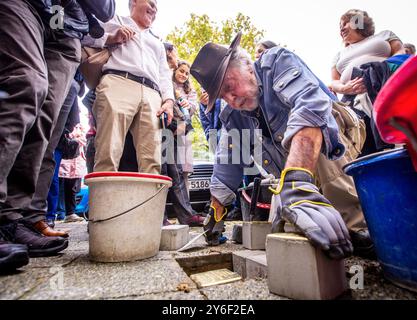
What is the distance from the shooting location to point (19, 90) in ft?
3.80

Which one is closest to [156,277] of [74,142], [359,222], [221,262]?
[221,262]

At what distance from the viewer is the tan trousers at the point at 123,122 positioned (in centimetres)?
180

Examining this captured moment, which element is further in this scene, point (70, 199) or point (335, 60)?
point (70, 199)

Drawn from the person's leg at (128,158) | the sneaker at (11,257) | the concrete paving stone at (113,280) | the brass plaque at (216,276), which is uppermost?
the person's leg at (128,158)

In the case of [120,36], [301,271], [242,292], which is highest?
[120,36]

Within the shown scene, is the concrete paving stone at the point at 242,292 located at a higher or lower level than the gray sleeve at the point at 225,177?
lower

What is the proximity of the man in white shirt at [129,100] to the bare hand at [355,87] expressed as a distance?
1693mm

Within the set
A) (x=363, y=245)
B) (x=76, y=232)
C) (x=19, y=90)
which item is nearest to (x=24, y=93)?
(x=19, y=90)

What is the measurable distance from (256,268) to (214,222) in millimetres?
666

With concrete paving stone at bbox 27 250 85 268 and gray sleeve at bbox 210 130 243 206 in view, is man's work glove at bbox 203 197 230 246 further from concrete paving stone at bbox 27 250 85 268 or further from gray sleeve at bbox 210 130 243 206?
concrete paving stone at bbox 27 250 85 268

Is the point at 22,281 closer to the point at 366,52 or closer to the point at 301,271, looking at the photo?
the point at 301,271

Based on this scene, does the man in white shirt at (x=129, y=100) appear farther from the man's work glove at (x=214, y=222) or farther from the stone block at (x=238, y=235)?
the stone block at (x=238, y=235)

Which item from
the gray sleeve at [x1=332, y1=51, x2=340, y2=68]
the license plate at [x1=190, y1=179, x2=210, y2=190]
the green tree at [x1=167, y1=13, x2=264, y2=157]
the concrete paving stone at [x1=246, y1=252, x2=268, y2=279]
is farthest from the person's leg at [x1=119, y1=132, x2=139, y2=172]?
the green tree at [x1=167, y1=13, x2=264, y2=157]

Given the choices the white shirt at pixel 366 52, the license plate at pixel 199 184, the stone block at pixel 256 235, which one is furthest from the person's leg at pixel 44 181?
the white shirt at pixel 366 52
